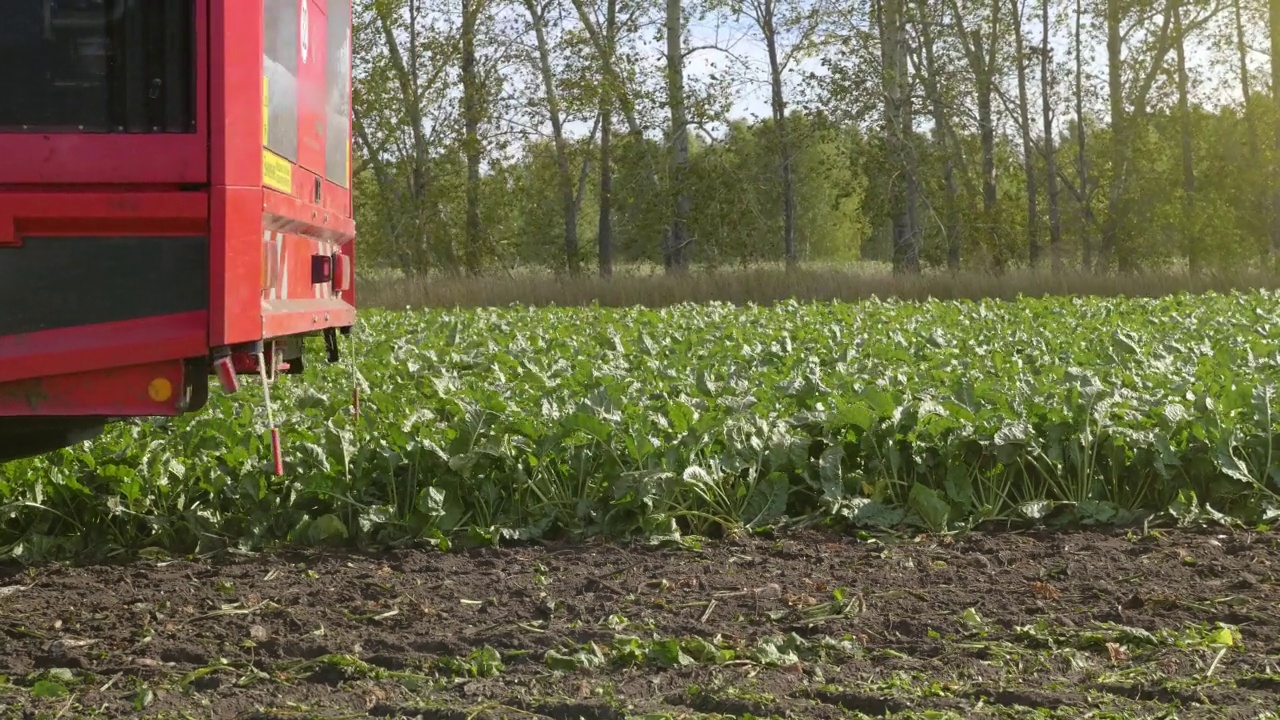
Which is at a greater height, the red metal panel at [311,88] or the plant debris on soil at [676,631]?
the red metal panel at [311,88]

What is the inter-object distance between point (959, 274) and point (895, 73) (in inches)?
201

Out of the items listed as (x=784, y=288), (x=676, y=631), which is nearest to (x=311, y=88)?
(x=676, y=631)

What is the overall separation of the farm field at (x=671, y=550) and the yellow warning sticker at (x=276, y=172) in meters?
1.49

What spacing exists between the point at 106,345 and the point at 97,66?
833mm

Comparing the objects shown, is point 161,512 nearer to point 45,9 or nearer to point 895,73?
point 45,9

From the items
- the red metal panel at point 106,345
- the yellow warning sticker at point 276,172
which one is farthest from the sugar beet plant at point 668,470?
the red metal panel at point 106,345

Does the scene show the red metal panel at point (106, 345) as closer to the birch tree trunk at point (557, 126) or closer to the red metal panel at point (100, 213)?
the red metal panel at point (100, 213)

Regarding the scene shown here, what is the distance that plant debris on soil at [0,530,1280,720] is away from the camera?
12.2 ft

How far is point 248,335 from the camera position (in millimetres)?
4082

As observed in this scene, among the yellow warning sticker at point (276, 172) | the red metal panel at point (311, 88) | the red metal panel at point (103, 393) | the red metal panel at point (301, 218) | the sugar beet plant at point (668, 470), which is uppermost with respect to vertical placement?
the red metal panel at point (311, 88)

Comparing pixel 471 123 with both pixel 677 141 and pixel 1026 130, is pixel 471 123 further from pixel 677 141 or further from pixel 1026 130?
pixel 1026 130

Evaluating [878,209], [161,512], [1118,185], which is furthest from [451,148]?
[161,512]

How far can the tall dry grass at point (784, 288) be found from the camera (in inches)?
1010

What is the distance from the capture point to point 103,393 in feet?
13.1
